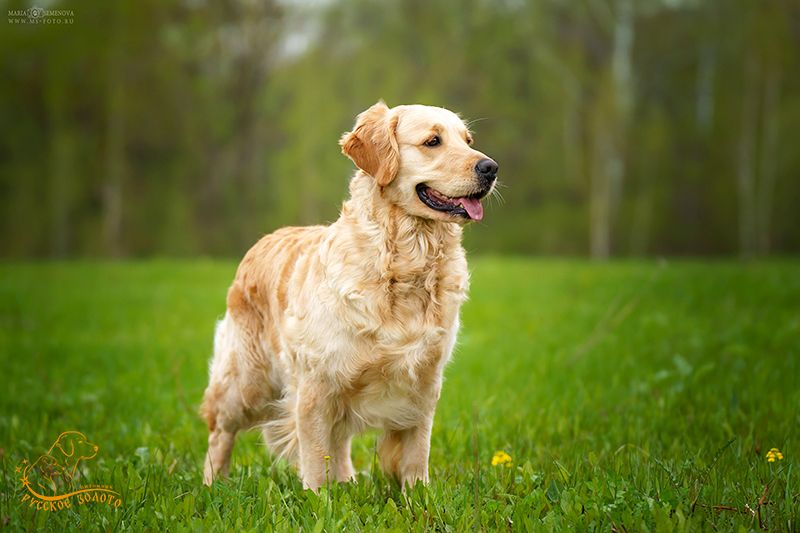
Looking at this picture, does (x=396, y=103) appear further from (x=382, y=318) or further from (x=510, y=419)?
(x=382, y=318)

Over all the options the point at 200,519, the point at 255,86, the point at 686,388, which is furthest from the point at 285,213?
the point at 200,519

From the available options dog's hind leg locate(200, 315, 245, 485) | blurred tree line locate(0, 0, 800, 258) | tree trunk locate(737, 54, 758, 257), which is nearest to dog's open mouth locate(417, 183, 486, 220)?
dog's hind leg locate(200, 315, 245, 485)

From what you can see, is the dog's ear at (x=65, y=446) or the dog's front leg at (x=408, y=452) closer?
the dog's front leg at (x=408, y=452)

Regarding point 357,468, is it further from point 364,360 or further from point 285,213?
point 285,213

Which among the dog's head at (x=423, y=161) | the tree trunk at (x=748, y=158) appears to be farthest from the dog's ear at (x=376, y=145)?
the tree trunk at (x=748, y=158)

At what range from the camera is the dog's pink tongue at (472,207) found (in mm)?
3467

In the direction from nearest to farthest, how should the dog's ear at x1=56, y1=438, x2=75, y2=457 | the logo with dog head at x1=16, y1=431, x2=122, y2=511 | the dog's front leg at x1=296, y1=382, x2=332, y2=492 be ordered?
the logo with dog head at x1=16, y1=431, x2=122, y2=511 < the dog's front leg at x1=296, y1=382, x2=332, y2=492 < the dog's ear at x1=56, y1=438, x2=75, y2=457

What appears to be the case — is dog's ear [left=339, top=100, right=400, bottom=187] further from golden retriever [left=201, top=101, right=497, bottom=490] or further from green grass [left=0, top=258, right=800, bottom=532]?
green grass [left=0, top=258, right=800, bottom=532]

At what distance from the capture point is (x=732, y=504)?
120 inches

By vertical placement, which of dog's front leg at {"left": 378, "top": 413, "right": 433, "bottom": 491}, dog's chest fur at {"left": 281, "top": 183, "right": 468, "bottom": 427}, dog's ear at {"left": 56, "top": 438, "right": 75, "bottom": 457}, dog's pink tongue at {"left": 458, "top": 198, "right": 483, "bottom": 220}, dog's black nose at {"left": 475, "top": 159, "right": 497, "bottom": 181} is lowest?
dog's ear at {"left": 56, "top": 438, "right": 75, "bottom": 457}

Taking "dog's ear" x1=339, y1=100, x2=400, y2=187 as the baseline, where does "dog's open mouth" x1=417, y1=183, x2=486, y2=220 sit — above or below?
below

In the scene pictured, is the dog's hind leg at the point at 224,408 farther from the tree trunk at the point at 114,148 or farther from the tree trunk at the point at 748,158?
the tree trunk at the point at 748,158

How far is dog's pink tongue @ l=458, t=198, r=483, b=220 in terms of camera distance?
3467 millimetres

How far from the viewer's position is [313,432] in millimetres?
3559
